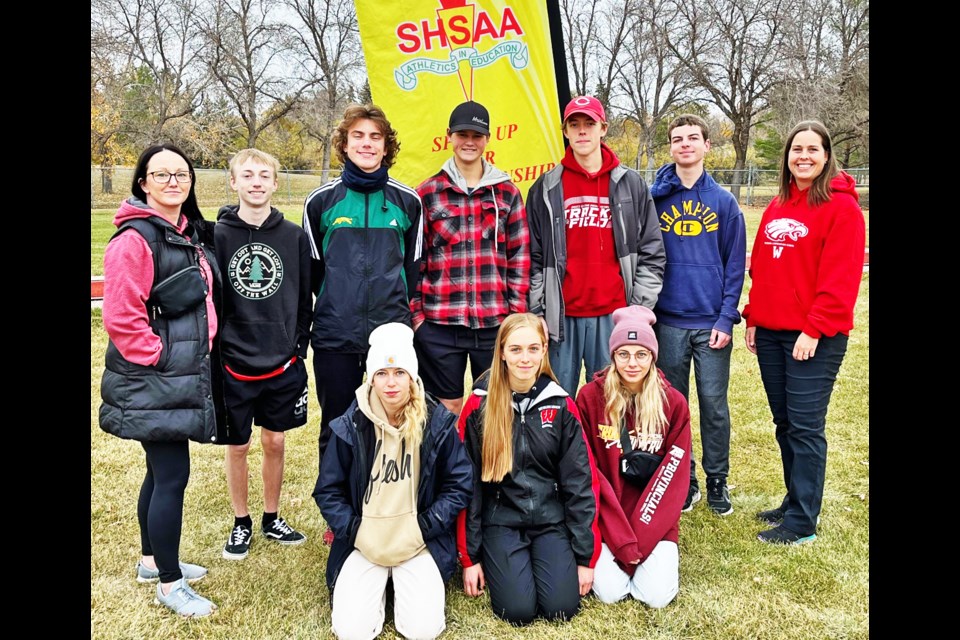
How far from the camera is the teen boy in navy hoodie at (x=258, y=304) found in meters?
3.50

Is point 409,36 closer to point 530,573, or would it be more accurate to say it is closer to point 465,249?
point 465,249

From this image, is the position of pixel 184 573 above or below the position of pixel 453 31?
below

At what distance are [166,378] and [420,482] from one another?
1.23 meters

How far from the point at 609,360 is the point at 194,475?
10.3ft

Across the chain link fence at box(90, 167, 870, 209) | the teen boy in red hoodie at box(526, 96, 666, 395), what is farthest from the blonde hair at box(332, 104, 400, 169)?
the chain link fence at box(90, 167, 870, 209)

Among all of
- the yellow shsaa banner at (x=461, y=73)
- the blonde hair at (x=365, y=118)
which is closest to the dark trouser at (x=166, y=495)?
the blonde hair at (x=365, y=118)

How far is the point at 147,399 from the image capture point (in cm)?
298

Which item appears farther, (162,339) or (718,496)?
(718,496)

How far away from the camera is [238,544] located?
384 cm

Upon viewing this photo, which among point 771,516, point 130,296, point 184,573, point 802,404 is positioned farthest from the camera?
point 771,516

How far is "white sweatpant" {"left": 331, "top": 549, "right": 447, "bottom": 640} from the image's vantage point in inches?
121

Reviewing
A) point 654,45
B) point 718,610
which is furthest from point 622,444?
point 654,45

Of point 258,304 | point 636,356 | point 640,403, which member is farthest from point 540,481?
point 258,304

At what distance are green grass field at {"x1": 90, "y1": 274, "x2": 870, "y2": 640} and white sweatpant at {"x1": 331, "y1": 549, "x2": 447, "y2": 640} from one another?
10cm
